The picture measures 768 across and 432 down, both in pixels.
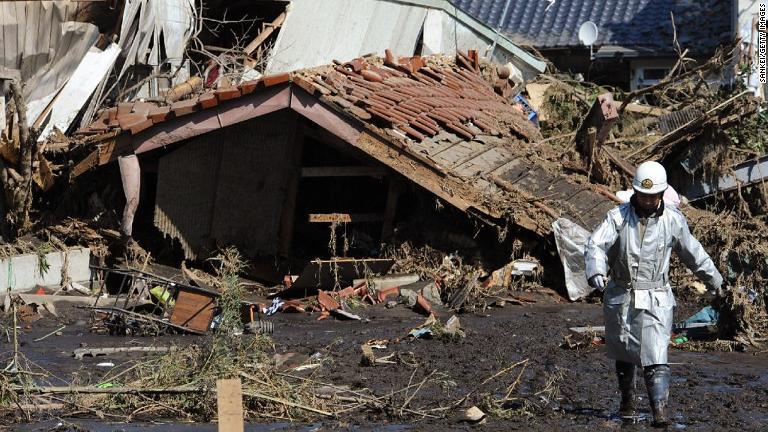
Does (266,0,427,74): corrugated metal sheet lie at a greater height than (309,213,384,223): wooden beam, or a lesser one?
greater

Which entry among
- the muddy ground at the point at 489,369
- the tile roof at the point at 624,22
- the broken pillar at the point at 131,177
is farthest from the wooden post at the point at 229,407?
the tile roof at the point at 624,22

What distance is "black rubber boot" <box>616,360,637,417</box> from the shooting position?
26.9ft

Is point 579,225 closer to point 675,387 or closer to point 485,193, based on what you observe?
point 485,193

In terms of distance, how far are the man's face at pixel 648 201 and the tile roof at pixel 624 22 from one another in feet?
62.5

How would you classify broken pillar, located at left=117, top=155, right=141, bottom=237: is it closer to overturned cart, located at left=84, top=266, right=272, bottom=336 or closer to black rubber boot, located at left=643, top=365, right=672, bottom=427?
overturned cart, located at left=84, top=266, right=272, bottom=336

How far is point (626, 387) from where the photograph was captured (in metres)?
8.23

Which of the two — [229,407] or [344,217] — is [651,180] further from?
[344,217]

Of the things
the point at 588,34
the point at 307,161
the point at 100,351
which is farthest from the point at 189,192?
the point at 588,34

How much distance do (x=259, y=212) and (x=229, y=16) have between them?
18.3ft

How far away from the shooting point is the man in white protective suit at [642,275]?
7.98 meters

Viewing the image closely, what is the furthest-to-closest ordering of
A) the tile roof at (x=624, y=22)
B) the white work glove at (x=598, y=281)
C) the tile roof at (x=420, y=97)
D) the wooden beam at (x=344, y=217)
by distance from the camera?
the tile roof at (x=624, y=22) < the wooden beam at (x=344, y=217) < the tile roof at (x=420, y=97) < the white work glove at (x=598, y=281)

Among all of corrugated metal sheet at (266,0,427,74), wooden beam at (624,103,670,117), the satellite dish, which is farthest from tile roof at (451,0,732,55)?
wooden beam at (624,103,670,117)

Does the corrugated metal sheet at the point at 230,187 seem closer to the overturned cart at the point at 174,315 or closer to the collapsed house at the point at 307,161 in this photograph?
the collapsed house at the point at 307,161

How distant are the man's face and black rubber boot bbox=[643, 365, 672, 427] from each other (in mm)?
1004
